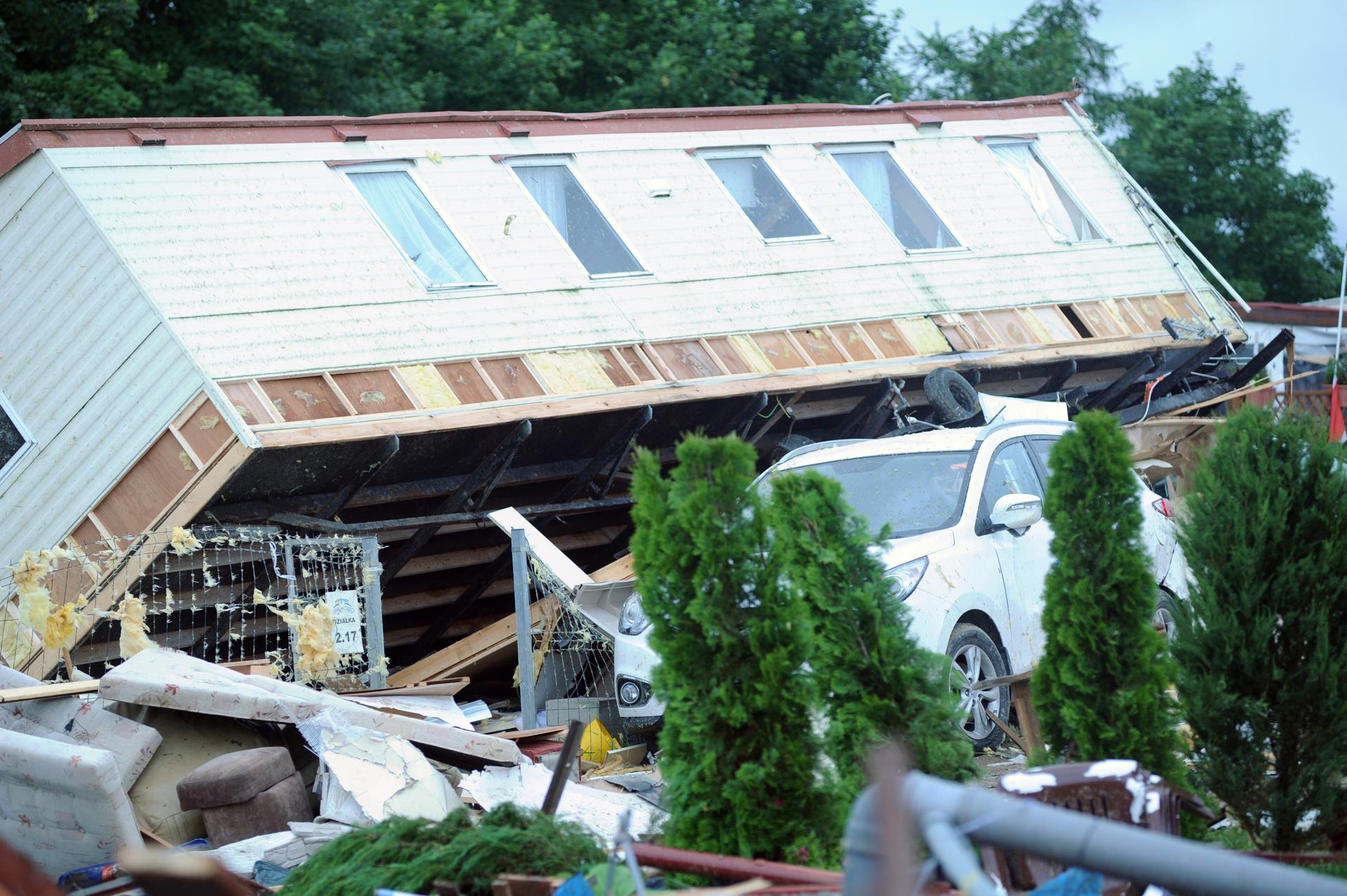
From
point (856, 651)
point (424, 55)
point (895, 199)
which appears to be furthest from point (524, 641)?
point (424, 55)

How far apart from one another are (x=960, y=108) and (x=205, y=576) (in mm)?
11441

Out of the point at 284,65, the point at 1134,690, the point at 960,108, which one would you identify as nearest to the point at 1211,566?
the point at 1134,690

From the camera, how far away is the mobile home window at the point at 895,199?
54.7ft

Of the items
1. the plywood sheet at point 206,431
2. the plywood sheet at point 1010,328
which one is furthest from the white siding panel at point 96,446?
the plywood sheet at point 1010,328

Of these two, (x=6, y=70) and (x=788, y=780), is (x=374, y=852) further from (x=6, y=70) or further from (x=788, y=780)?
(x=6, y=70)

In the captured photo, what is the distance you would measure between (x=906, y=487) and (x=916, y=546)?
32.5 inches

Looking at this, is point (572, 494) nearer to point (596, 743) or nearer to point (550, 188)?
point (550, 188)

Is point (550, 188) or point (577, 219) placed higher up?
point (550, 188)

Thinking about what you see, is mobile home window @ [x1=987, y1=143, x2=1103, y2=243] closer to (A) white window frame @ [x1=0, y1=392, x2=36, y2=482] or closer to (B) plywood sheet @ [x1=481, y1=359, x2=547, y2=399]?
(B) plywood sheet @ [x1=481, y1=359, x2=547, y2=399]

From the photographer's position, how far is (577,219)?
14633 millimetres

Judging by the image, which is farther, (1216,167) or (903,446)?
(1216,167)

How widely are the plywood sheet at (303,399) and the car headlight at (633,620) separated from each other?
318 cm

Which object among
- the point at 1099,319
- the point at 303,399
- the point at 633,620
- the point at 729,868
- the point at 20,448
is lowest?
the point at 729,868

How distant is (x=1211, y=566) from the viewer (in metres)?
6.81
